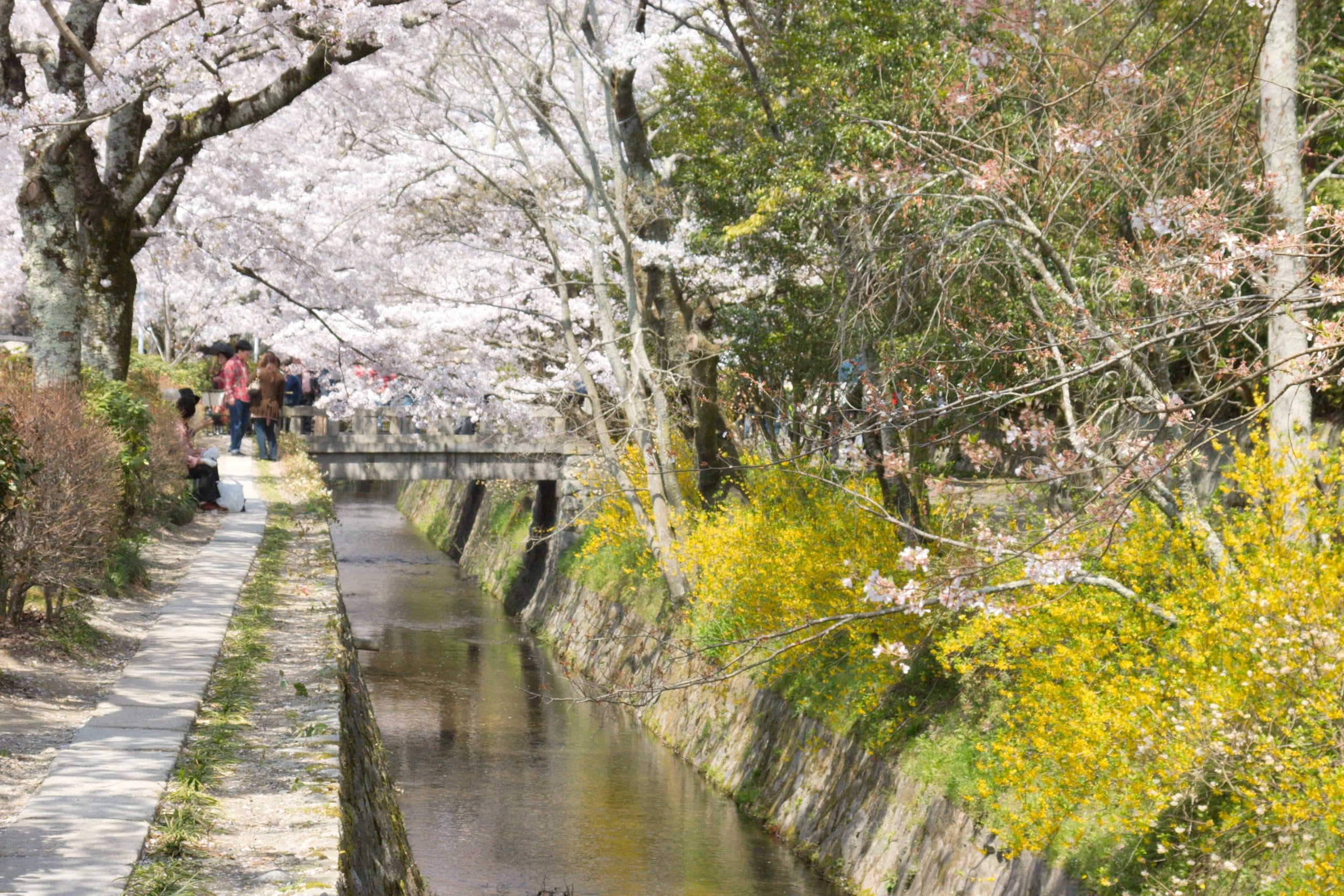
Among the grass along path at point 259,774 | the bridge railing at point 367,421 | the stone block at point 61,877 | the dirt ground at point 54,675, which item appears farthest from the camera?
the bridge railing at point 367,421

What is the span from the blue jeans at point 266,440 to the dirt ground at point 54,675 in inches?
454

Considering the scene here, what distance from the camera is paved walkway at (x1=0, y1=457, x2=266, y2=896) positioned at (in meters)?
4.91

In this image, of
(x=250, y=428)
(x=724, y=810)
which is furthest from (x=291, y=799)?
Result: (x=250, y=428)

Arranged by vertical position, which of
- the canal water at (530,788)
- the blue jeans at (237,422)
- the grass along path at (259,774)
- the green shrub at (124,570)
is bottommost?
the canal water at (530,788)

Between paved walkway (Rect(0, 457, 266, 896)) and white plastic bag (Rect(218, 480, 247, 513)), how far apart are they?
22.5 ft

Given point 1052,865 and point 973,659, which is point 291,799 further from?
point 973,659

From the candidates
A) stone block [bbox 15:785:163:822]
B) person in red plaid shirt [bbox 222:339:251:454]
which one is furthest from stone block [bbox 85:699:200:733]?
person in red plaid shirt [bbox 222:339:251:454]

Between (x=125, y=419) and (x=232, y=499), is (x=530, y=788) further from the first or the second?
(x=232, y=499)

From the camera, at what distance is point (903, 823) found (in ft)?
35.7

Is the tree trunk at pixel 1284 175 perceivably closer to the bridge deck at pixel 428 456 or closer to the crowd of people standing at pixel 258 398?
the bridge deck at pixel 428 456

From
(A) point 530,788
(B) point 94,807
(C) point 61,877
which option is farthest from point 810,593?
(C) point 61,877

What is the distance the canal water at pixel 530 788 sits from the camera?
38.0ft

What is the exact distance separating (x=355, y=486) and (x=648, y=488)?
31.7m

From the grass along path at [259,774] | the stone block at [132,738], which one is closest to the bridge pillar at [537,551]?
the grass along path at [259,774]
